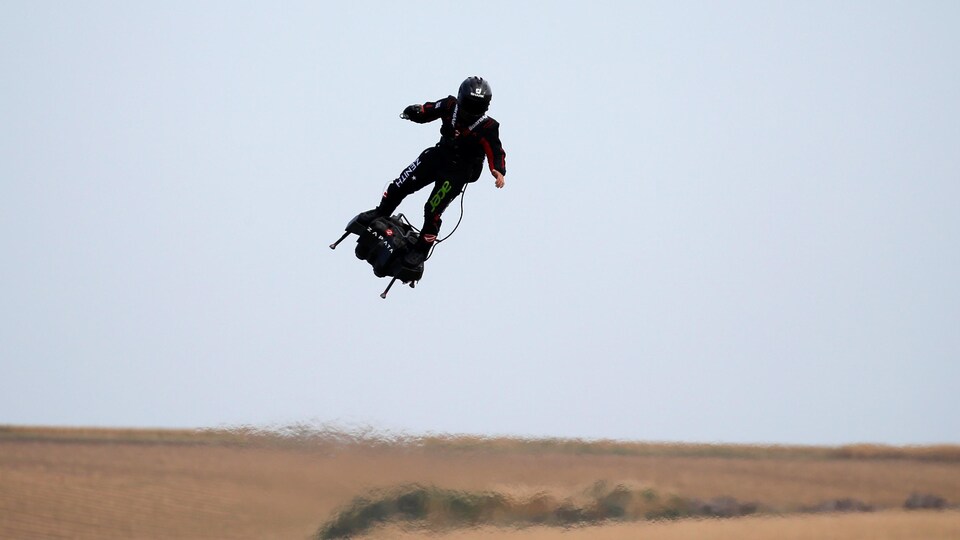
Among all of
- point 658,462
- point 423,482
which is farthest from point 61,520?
point 658,462

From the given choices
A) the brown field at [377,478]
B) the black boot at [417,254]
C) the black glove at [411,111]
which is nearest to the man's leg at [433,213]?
the black boot at [417,254]

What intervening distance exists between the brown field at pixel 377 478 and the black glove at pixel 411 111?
27.2 ft

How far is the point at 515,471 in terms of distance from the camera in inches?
1067

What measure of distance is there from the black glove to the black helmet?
2.21ft

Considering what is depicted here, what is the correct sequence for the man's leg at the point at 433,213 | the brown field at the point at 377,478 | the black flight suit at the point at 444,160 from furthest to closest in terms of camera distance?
the brown field at the point at 377,478
the man's leg at the point at 433,213
the black flight suit at the point at 444,160

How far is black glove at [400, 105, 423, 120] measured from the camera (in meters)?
19.0

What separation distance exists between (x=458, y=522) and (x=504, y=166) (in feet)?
29.1

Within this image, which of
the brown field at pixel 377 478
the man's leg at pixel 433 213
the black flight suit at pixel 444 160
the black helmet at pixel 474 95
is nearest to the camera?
the black helmet at pixel 474 95

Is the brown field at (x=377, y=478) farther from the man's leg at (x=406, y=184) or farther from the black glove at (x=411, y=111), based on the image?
the black glove at (x=411, y=111)

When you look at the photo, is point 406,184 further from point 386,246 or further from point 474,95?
point 474,95

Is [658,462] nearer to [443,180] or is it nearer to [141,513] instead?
[141,513]

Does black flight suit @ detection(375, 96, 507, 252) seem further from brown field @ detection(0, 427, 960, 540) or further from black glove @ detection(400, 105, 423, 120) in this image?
brown field @ detection(0, 427, 960, 540)

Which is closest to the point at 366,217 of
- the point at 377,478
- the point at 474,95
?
the point at 474,95

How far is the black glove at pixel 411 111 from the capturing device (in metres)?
19.0
